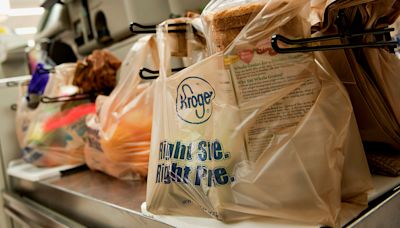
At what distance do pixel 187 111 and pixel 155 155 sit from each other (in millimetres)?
100

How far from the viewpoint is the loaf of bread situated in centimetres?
48

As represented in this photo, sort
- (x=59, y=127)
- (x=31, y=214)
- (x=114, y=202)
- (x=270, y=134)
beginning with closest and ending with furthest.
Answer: (x=270, y=134) < (x=114, y=202) < (x=31, y=214) < (x=59, y=127)

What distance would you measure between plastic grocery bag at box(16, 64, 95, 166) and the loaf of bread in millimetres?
848

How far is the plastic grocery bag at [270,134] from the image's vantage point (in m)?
0.45

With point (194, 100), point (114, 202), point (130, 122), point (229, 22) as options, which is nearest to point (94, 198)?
point (114, 202)

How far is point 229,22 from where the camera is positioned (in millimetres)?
497

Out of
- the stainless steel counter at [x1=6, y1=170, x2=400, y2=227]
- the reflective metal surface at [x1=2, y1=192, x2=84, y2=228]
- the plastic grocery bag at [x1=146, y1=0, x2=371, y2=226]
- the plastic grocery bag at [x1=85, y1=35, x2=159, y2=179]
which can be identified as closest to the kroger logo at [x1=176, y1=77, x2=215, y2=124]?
the plastic grocery bag at [x1=146, y1=0, x2=371, y2=226]

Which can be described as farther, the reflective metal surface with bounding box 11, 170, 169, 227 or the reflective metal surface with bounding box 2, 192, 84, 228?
the reflective metal surface with bounding box 2, 192, 84, 228

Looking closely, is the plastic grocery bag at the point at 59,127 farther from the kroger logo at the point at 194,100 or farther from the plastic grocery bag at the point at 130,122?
the kroger logo at the point at 194,100

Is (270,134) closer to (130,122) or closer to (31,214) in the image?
(130,122)

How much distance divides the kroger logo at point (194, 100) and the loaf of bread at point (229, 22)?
0.21ft

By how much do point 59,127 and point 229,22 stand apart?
97 centimetres

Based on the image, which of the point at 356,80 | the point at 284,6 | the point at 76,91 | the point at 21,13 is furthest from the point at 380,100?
the point at 21,13

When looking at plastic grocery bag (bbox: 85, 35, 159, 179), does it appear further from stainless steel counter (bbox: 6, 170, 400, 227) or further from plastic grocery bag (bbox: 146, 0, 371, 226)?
plastic grocery bag (bbox: 146, 0, 371, 226)
